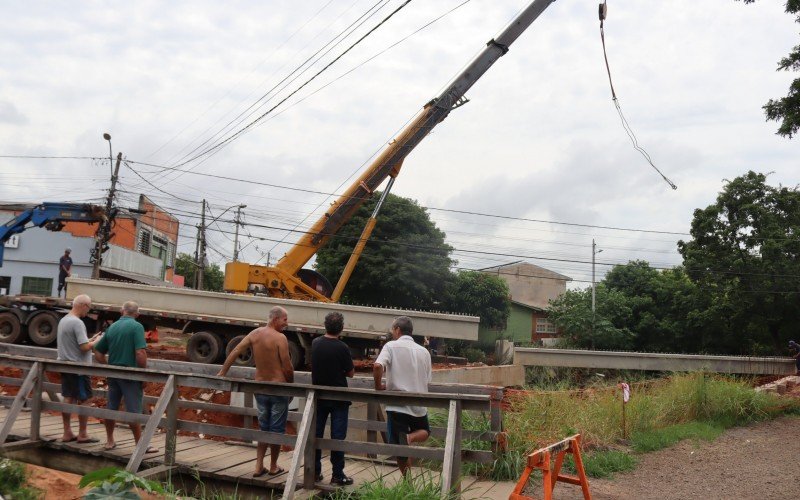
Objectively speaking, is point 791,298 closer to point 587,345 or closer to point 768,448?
point 587,345

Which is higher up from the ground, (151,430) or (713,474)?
(151,430)

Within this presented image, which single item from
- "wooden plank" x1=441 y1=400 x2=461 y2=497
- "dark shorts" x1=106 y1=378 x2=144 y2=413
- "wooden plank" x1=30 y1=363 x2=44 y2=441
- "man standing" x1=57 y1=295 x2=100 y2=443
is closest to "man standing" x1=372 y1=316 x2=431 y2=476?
"wooden plank" x1=441 y1=400 x2=461 y2=497

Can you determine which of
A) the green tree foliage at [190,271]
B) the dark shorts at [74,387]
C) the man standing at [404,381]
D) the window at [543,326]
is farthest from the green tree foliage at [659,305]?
the green tree foliage at [190,271]

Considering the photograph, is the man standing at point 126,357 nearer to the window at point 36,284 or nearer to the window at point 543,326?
the window at point 36,284

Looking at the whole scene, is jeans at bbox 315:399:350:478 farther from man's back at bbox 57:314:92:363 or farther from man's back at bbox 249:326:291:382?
man's back at bbox 57:314:92:363

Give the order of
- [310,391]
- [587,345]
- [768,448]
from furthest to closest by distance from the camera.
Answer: [587,345], [768,448], [310,391]

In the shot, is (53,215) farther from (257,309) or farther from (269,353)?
(269,353)

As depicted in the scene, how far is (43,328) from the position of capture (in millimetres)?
16469

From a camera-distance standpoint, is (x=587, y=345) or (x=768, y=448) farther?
(x=587, y=345)

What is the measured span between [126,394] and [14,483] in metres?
1.49

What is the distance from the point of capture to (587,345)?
32688 millimetres

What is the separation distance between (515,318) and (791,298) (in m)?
21.6

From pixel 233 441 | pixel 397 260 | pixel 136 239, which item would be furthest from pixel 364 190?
pixel 136 239

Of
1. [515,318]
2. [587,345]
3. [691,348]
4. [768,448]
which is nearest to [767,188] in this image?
[691,348]
